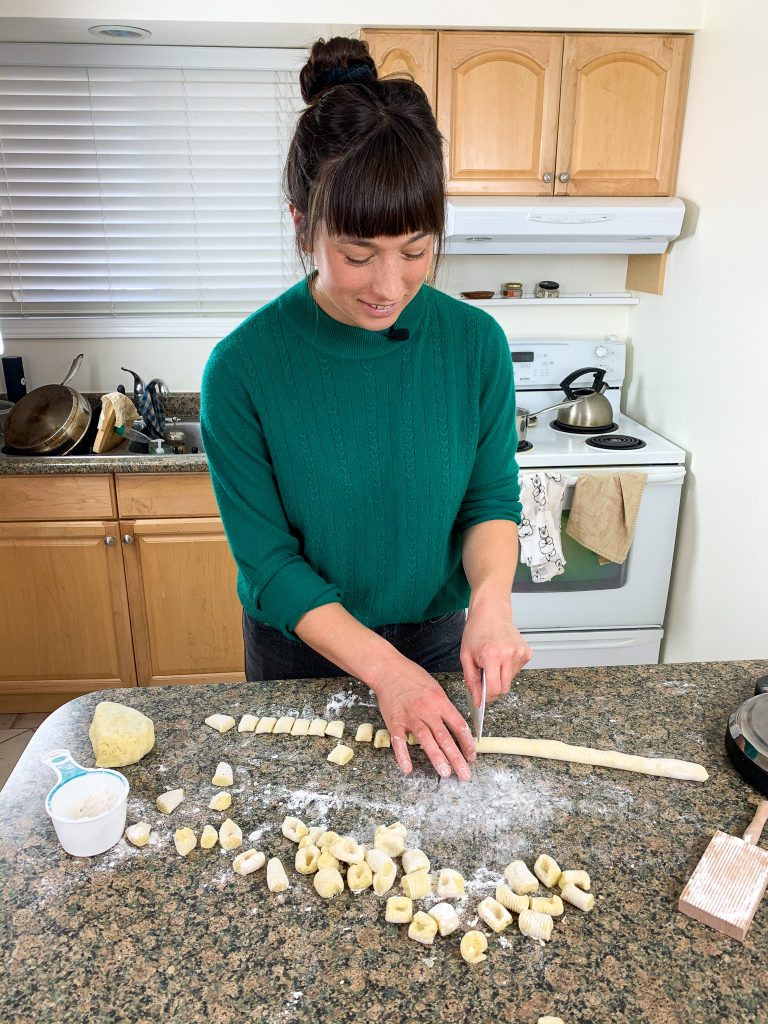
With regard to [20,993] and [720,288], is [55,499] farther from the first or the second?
[720,288]

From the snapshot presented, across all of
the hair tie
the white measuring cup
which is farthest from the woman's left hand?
the hair tie

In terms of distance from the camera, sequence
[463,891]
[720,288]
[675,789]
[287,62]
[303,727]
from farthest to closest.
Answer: [287,62] < [720,288] < [303,727] < [675,789] < [463,891]

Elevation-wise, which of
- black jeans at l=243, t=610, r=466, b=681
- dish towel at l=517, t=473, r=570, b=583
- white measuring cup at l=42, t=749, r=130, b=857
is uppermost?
white measuring cup at l=42, t=749, r=130, b=857

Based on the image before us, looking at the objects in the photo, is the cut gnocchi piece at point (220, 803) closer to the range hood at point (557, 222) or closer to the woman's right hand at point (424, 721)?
the woman's right hand at point (424, 721)

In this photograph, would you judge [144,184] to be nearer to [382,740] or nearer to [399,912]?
[382,740]

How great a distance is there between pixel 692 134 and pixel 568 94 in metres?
0.40

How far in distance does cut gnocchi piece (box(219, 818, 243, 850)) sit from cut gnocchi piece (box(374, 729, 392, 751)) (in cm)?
21

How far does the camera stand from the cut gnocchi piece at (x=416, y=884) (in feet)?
2.69

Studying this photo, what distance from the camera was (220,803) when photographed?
3.09 feet

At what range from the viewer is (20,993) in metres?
0.73

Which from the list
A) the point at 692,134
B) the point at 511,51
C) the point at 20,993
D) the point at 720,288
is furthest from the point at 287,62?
the point at 20,993

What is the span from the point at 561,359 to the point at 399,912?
236 cm

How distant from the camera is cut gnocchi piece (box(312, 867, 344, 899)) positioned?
0.83 meters

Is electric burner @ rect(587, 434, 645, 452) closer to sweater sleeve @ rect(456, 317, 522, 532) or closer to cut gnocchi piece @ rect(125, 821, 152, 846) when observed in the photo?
sweater sleeve @ rect(456, 317, 522, 532)
